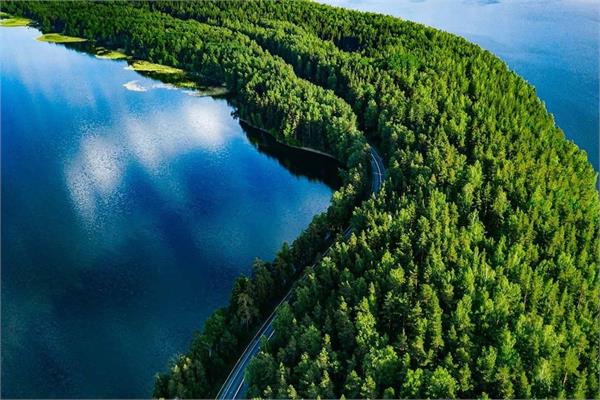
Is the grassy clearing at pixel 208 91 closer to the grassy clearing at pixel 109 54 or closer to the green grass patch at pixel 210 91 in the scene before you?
the green grass patch at pixel 210 91

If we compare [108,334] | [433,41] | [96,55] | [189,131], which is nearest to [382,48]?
[433,41]

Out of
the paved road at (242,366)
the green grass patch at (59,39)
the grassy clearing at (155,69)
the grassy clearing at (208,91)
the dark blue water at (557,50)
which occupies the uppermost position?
the dark blue water at (557,50)

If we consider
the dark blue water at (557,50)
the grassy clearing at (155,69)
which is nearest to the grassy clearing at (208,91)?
the grassy clearing at (155,69)

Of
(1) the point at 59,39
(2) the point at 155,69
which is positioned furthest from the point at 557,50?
(1) the point at 59,39

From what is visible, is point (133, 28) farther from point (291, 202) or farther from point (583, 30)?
point (583, 30)

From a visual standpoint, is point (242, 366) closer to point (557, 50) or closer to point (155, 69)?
point (155, 69)

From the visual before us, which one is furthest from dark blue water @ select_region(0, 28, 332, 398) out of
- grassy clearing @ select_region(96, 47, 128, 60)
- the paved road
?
grassy clearing @ select_region(96, 47, 128, 60)

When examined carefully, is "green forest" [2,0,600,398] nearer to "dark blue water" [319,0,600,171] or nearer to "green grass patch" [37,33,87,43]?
"dark blue water" [319,0,600,171]
